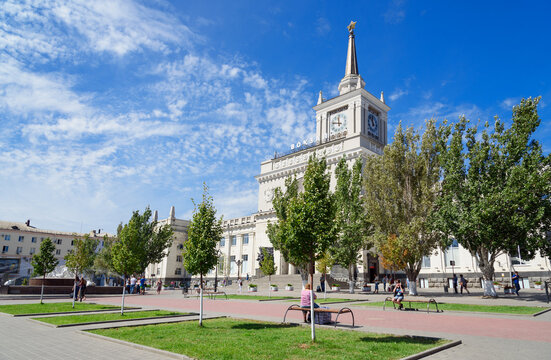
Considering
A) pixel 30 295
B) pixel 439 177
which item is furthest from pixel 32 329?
pixel 439 177

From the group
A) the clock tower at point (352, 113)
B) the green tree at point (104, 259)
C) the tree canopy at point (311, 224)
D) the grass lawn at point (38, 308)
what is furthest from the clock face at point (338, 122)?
the tree canopy at point (311, 224)

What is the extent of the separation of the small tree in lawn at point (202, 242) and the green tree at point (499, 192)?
20.3 metres

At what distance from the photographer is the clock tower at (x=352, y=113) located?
193 ft

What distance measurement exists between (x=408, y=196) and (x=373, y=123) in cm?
3157

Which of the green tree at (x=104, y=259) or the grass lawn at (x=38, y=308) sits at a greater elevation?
the green tree at (x=104, y=259)

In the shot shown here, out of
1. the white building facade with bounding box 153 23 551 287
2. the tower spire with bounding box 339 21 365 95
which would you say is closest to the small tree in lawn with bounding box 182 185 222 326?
the white building facade with bounding box 153 23 551 287

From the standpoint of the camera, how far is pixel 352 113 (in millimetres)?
59531

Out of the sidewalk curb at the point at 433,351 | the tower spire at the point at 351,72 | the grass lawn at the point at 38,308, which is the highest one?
the tower spire at the point at 351,72

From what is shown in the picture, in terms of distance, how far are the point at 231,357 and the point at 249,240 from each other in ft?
202

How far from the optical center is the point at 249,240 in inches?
2739

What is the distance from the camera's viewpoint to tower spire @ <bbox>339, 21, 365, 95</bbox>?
63469mm

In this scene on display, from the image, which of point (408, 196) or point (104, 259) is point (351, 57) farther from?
point (104, 259)

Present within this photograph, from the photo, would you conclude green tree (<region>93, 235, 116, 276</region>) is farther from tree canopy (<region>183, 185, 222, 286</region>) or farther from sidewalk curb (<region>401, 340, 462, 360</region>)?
sidewalk curb (<region>401, 340, 462, 360</region>)

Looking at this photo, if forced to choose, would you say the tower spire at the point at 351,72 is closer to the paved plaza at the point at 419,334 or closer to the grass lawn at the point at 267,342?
the paved plaza at the point at 419,334
